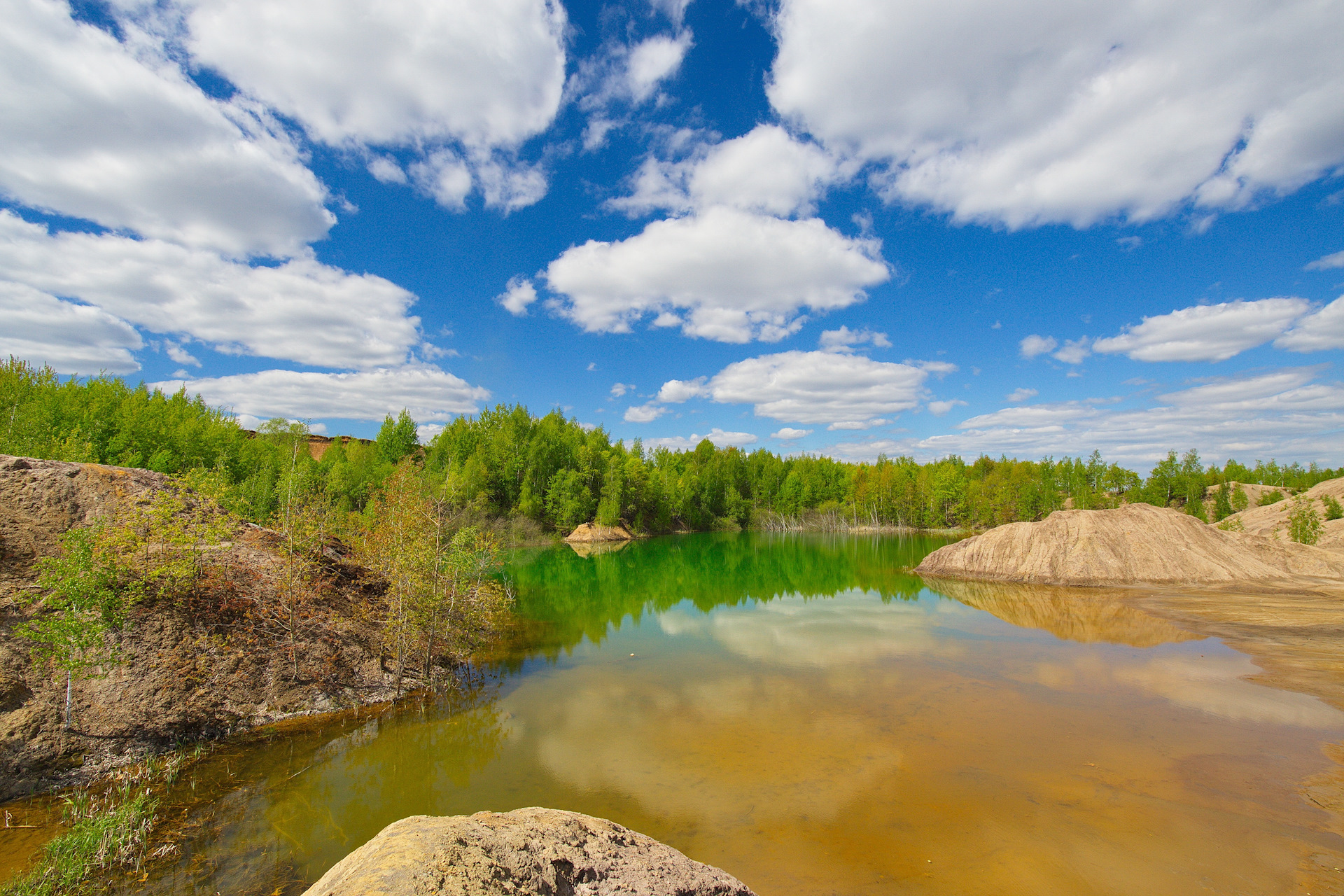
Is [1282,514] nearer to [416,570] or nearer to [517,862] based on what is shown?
[416,570]

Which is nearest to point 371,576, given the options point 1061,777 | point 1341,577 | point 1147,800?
point 1061,777

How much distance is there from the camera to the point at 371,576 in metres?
16.7

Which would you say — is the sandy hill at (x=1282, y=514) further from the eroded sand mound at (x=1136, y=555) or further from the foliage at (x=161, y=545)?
the foliage at (x=161, y=545)

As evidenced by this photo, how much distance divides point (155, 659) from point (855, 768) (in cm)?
1364

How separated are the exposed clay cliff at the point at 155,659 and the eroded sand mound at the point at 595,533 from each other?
55.0 metres

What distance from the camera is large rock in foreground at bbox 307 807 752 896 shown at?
3.36 metres

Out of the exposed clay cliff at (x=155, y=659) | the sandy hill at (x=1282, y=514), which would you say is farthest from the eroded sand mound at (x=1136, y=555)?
the exposed clay cliff at (x=155, y=659)

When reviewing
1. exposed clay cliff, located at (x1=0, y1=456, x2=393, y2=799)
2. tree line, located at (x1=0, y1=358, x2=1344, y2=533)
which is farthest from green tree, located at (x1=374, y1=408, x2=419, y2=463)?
exposed clay cliff, located at (x1=0, y1=456, x2=393, y2=799)

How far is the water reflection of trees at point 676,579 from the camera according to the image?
78.3ft

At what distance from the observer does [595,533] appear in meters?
70.9

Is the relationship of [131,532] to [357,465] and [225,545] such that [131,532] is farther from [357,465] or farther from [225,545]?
[357,465]

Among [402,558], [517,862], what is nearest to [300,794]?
[402,558]

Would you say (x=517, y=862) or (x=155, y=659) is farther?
(x=155, y=659)

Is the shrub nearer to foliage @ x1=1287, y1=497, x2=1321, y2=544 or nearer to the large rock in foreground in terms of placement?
foliage @ x1=1287, y1=497, x2=1321, y2=544
